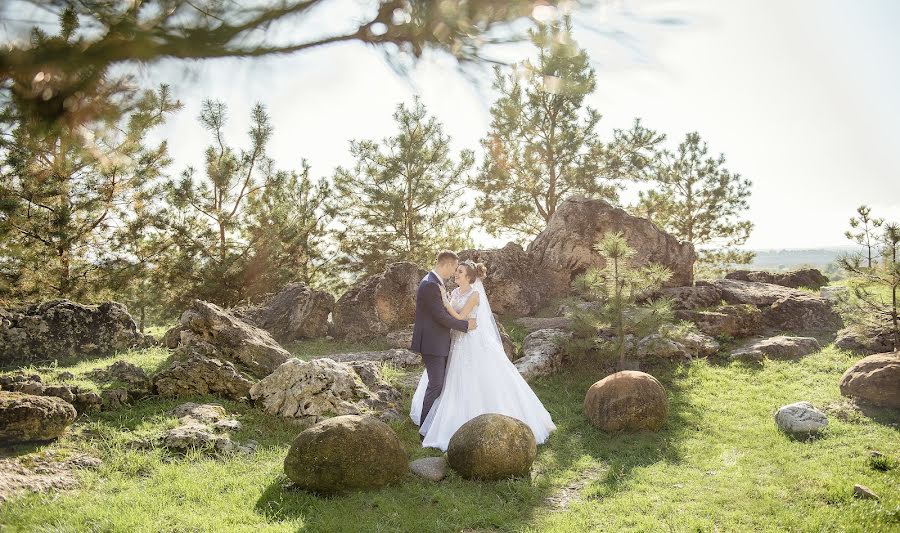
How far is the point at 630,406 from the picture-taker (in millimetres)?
8930

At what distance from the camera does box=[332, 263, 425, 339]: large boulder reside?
15906 millimetres

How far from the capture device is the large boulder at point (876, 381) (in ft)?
29.5

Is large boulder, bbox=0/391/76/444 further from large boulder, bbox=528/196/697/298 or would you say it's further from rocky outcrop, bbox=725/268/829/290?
rocky outcrop, bbox=725/268/829/290

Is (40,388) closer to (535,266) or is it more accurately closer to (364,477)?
(364,477)

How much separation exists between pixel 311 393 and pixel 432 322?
2373 millimetres

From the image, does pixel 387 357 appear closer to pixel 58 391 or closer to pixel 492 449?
pixel 58 391

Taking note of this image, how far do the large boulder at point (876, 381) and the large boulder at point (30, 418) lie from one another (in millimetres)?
12157

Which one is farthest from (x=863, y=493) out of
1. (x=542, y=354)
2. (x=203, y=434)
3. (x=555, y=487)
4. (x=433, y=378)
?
(x=203, y=434)

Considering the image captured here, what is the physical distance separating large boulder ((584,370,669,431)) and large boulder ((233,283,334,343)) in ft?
31.3

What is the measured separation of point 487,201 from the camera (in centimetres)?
2397

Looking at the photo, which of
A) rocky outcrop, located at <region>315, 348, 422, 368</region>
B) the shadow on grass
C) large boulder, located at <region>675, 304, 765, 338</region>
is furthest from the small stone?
rocky outcrop, located at <region>315, 348, 422, 368</region>

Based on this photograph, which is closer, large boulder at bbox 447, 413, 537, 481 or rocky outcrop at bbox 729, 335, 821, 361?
large boulder at bbox 447, 413, 537, 481

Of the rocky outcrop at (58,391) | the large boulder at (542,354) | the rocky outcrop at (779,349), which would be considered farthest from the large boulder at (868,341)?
the rocky outcrop at (58,391)

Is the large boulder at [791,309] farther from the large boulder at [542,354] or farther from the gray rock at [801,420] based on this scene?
the gray rock at [801,420]
